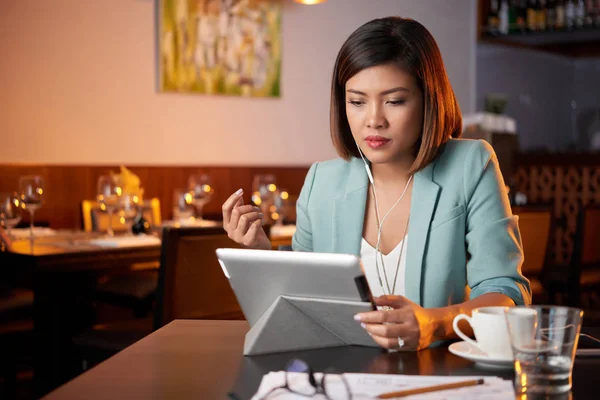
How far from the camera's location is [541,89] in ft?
26.3

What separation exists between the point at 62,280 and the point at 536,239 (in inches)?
83.7

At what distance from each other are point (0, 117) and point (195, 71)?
1362 millimetres

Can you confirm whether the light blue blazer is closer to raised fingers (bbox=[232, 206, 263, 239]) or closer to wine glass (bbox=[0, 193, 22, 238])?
raised fingers (bbox=[232, 206, 263, 239])

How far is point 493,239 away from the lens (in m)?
1.68

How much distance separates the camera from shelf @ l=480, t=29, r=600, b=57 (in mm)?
7351

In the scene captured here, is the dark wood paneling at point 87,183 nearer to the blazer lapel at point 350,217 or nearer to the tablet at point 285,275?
the blazer lapel at point 350,217

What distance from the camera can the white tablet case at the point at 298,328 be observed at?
1297 millimetres

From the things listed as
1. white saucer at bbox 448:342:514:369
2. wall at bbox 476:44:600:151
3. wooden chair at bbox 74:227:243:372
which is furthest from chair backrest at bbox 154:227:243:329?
wall at bbox 476:44:600:151

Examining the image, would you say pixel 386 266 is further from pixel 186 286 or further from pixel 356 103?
pixel 186 286

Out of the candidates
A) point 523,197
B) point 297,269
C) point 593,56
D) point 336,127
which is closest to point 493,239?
point 336,127

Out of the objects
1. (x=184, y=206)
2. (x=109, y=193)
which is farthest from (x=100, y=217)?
(x=109, y=193)

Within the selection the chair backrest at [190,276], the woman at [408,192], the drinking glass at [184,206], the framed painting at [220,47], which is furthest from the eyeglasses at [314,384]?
the framed painting at [220,47]

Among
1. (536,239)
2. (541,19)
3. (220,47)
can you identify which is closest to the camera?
(536,239)

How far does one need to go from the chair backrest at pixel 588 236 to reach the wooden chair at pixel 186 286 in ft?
6.75
